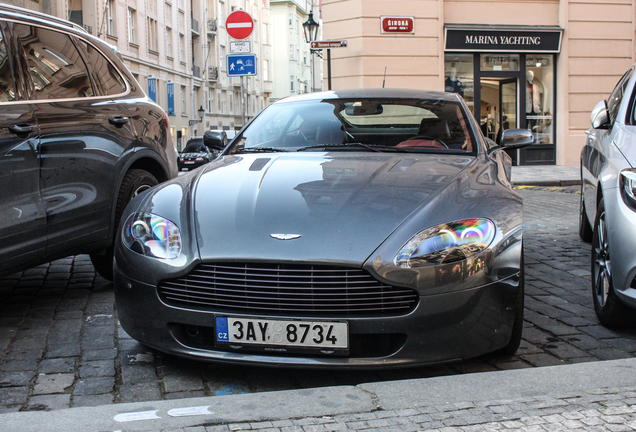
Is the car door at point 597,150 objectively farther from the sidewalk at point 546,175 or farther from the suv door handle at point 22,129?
the sidewalk at point 546,175

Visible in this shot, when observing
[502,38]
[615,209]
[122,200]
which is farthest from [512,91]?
[615,209]

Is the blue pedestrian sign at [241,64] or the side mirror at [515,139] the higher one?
the blue pedestrian sign at [241,64]

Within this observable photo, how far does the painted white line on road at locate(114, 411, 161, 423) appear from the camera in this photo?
8.27 feet

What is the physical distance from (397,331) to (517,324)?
733mm

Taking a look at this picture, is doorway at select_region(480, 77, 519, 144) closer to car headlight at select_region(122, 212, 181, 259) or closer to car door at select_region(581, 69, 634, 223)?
car door at select_region(581, 69, 634, 223)

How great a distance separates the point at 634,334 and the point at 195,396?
94.9 inches

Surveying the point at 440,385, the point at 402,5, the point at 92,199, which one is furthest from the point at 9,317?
the point at 402,5

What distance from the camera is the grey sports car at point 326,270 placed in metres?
2.96

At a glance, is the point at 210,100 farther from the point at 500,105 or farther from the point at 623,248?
the point at 623,248

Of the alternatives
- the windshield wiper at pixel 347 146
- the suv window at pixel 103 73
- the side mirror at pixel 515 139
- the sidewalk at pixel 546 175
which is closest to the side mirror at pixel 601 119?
the side mirror at pixel 515 139

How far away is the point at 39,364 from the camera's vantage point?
3.45 m

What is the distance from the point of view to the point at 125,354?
359 centimetres

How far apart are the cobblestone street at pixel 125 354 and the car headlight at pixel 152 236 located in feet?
1.88

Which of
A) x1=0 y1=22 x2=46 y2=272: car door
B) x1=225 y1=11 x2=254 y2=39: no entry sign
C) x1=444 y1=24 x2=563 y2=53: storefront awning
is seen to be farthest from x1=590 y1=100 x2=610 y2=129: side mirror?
x1=444 y1=24 x2=563 y2=53: storefront awning
